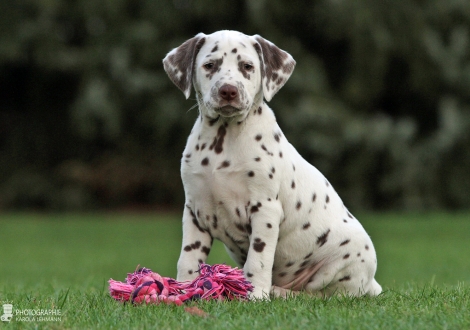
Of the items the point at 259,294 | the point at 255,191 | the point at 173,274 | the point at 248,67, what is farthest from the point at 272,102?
the point at 259,294

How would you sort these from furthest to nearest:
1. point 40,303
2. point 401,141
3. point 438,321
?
point 401,141
point 40,303
point 438,321

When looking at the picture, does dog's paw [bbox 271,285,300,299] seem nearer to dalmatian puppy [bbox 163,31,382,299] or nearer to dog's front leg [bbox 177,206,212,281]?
dalmatian puppy [bbox 163,31,382,299]

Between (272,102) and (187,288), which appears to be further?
(272,102)

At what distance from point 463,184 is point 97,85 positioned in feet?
37.6

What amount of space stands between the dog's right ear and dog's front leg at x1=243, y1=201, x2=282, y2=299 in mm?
1061

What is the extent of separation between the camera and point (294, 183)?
5.49 metres

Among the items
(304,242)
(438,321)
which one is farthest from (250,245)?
(438,321)

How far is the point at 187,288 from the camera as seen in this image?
5137mm

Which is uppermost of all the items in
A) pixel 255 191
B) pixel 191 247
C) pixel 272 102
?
pixel 272 102

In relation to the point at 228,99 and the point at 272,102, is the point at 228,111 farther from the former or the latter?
the point at 272,102

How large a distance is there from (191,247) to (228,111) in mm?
1075

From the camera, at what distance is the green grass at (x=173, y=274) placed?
4301 millimetres

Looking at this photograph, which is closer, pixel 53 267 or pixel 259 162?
pixel 259 162

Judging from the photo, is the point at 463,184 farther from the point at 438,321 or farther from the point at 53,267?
the point at 438,321
